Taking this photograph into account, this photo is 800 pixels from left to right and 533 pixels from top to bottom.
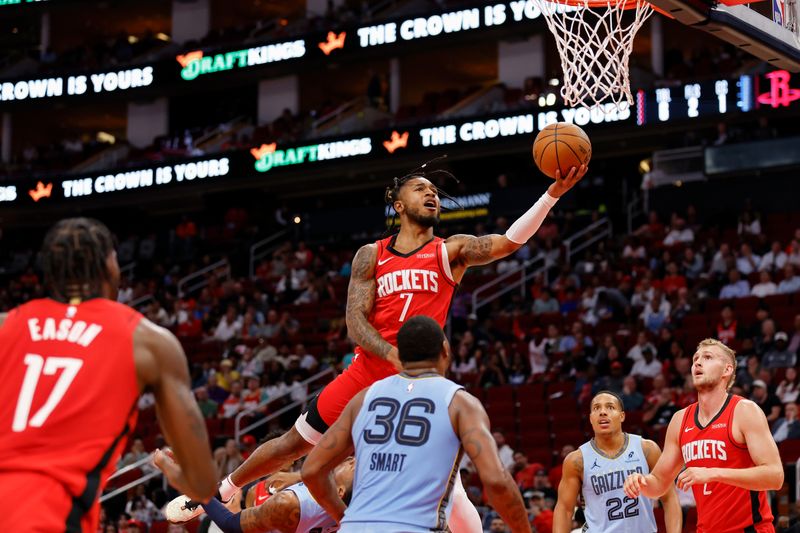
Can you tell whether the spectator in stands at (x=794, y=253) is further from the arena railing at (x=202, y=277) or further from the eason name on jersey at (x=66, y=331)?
the eason name on jersey at (x=66, y=331)

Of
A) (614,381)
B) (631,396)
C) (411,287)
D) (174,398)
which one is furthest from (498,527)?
(174,398)

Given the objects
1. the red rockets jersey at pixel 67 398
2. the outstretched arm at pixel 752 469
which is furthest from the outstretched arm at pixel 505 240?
the red rockets jersey at pixel 67 398

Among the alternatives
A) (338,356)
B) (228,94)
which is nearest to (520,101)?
(338,356)

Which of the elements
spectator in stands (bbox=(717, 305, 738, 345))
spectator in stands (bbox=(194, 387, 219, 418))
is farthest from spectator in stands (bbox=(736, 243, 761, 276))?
spectator in stands (bbox=(194, 387, 219, 418))

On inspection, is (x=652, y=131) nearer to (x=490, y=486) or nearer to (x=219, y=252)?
(x=219, y=252)

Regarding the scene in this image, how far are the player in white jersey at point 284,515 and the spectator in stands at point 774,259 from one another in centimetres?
1180

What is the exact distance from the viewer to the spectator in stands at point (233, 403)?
18781mm

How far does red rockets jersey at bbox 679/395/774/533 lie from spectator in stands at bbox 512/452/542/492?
6.20 m

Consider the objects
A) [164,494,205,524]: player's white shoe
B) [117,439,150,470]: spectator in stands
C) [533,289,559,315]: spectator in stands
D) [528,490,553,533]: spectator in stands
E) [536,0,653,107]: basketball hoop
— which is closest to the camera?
[164,494,205,524]: player's white shoe

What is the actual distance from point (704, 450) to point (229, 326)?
54.3 ft

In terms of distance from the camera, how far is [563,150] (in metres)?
7.14

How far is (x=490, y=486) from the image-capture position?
5066 millimetres

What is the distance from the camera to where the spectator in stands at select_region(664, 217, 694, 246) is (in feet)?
64.8

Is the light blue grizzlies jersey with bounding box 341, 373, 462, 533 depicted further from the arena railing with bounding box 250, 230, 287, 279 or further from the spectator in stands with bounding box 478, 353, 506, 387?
the arena railing with bounding box 250, 230, 287, 279
